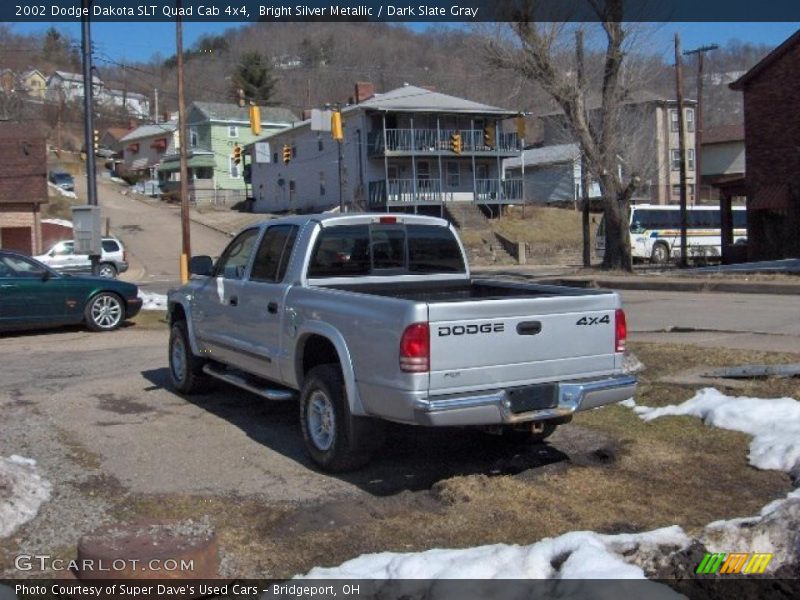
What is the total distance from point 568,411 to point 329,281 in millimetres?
2284

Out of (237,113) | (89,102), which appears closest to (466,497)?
(89,102)

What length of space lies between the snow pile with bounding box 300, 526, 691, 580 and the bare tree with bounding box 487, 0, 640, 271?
22.6 meters

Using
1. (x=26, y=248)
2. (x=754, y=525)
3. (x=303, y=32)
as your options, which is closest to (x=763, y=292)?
(x=754, y=525)

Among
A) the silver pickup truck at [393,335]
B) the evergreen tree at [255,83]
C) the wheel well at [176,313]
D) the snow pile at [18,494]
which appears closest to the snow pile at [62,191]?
the evergreen tree at [255,83]

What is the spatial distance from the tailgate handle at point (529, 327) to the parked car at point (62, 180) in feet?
224

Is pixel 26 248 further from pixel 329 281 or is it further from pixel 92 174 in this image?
pixel 329 281

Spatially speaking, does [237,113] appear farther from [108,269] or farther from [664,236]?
[108,269]

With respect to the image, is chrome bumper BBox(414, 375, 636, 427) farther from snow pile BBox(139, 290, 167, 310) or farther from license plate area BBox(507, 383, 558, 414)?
snow pile BBox(139, 290, 167, 310)

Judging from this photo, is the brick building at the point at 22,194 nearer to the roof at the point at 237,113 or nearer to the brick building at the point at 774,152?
the brick building at the point at 774,152

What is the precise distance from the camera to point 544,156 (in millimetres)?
69500

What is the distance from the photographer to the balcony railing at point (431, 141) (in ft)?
177

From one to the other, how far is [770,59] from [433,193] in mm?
27142

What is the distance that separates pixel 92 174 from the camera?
1984 cm

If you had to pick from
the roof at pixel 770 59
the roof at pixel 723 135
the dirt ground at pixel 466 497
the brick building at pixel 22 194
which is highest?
the roof at pixel 723 135
